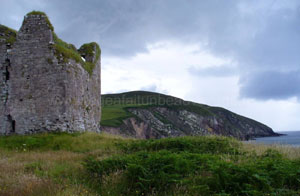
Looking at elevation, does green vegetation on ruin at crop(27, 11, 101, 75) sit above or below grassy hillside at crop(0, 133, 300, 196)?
above

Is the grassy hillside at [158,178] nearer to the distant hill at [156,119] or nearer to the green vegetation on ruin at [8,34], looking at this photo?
the green vegetation on ruin at [8,34]

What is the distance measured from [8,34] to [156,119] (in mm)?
72562

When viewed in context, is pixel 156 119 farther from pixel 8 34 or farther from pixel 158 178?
pixel 158 178

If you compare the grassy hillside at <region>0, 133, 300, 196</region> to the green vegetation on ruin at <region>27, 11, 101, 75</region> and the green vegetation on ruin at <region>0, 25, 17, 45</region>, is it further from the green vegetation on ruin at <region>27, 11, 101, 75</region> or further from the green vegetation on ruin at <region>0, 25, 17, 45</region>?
the green vegetation on ruin at <region>0, 25, 17, 45</region>

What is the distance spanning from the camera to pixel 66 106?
49.1 feet

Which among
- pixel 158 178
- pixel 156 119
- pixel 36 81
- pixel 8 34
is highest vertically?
pixel 8 34

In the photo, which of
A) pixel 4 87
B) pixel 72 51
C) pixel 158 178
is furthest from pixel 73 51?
pixel 158 178

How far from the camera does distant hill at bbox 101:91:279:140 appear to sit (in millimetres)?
63156

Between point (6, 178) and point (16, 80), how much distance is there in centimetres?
1039

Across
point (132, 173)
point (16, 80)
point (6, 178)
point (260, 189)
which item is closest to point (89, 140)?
point (16, 80)

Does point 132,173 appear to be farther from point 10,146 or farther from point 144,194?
point 10,146

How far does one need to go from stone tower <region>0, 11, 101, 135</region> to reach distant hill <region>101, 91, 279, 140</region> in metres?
37.3

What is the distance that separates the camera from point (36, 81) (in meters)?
15.2

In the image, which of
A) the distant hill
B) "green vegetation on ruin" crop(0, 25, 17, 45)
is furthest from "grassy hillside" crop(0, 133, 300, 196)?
the distant hill
